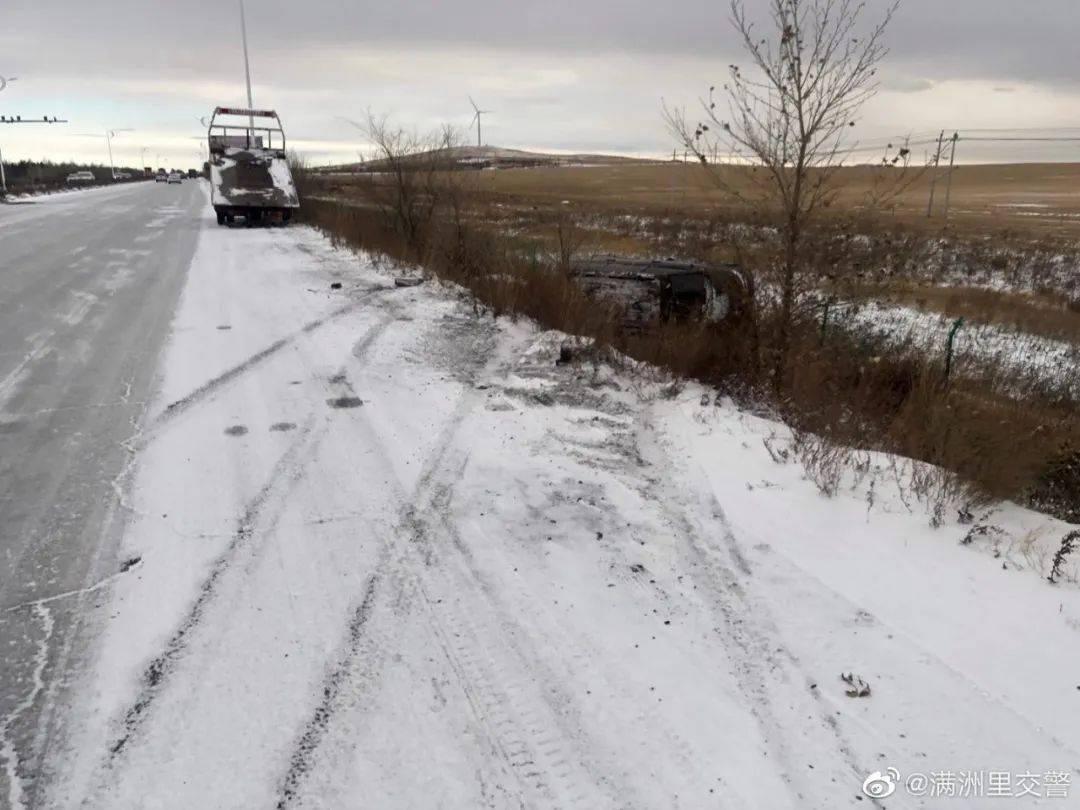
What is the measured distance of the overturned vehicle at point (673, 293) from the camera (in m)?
8.87

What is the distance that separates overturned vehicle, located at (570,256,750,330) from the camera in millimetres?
8867

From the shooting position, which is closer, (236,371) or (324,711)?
(324,711)

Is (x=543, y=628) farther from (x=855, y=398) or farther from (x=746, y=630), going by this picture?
(x=855, y=398)

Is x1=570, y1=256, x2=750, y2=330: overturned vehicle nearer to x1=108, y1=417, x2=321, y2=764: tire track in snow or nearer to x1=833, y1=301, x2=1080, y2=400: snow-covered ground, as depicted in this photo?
x1=833, y1=301, x2=1080, y2=400: snow-covered ground

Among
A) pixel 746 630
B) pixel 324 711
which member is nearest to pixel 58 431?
pixel 324 711

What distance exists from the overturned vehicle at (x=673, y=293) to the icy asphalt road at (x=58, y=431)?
5.32 meters

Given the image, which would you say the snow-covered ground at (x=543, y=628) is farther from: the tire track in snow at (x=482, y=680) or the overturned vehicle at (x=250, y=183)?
the overturned vehicle at (x=250, y=183)

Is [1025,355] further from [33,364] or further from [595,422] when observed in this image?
[33,364]

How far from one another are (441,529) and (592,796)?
6.65 feet

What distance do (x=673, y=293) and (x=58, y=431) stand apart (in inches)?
254

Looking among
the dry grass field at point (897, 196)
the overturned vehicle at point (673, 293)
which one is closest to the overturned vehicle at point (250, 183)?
the dry grass field at point (897, 196)

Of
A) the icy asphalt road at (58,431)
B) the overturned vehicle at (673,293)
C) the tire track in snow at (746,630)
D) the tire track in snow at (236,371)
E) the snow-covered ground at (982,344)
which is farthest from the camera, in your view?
the snow-covered ground at (982,344)

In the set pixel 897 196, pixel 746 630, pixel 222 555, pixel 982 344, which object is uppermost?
pixel 897 196

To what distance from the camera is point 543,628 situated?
3.42 meters
